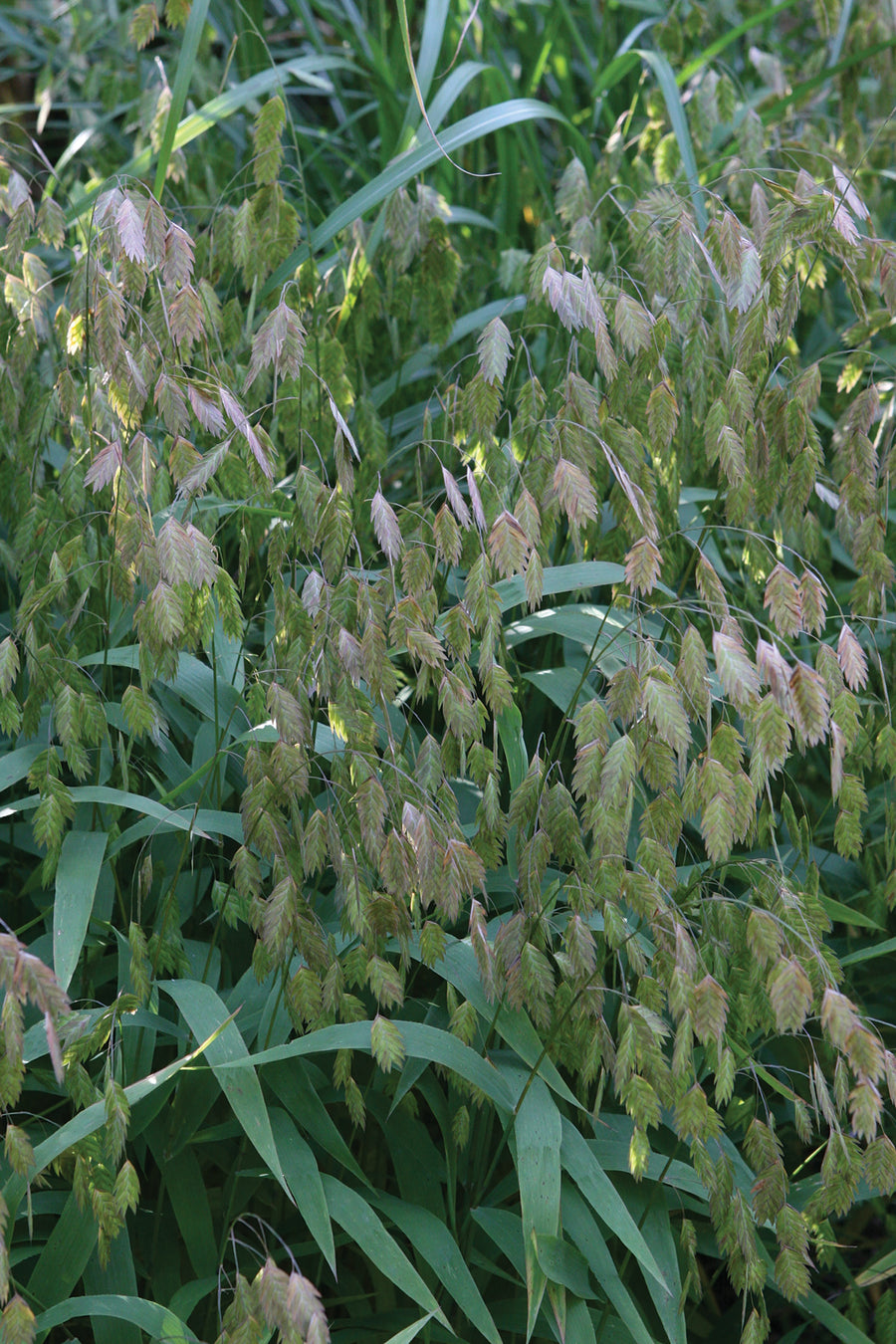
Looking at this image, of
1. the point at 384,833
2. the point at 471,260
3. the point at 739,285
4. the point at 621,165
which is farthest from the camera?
the point at 471,260

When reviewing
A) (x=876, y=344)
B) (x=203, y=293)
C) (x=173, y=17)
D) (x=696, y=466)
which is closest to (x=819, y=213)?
(x=696, y=466)

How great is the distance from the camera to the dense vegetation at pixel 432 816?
114cm

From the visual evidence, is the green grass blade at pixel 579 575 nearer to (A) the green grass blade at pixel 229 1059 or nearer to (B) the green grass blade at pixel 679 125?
(A) the green grass blade at pixel 229 1059

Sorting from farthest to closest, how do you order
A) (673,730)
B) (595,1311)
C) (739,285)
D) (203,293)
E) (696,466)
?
(696,466) < (203,293) < (595,1311) < (739,285) < (673,730)

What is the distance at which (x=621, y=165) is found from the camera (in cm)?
237

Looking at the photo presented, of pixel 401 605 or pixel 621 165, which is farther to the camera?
pixel 621 165

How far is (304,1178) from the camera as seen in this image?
50.1 inches

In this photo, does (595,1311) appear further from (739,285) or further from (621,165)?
(621,165)

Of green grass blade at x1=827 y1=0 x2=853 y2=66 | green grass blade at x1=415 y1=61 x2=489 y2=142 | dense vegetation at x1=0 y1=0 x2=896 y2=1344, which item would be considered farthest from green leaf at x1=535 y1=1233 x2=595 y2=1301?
green grass blade at x1=827 y1=0 x2=853 y2=66

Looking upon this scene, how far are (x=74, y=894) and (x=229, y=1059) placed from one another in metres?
0.26

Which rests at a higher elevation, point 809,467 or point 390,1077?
point 809,467

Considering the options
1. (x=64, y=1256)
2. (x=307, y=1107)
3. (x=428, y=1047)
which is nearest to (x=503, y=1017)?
(x=428, y=1047)

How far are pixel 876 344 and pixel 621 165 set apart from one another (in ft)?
2.32

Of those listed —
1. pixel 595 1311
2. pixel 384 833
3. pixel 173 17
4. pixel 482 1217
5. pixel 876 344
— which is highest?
pixel 173 17
